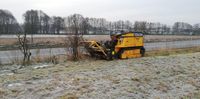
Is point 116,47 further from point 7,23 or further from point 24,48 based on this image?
point 7,23

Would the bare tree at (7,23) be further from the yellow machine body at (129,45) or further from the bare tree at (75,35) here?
the yellow machine body at (129,45)

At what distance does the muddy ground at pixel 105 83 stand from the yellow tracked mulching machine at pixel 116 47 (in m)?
2.89

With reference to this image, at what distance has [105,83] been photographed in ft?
33.8

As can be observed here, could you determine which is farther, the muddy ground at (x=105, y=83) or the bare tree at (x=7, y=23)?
the bare tree at (x=7, y=23)

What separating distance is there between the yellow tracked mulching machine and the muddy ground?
2.89m

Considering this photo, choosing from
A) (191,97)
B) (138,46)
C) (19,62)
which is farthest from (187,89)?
(19,62)

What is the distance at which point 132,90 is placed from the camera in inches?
384

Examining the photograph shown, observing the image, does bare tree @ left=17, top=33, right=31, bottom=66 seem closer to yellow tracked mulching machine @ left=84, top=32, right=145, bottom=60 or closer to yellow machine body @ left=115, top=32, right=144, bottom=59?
yellow tracked mulching machine @ left=84, top=32, right=145, bottom=60

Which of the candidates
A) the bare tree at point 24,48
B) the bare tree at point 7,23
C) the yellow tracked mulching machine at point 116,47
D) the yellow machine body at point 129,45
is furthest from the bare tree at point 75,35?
the bare tree at point 7,23

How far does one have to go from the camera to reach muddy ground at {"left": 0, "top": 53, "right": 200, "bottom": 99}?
8.97 meters

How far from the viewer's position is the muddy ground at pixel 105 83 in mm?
8969

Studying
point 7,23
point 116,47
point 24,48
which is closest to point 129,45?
point 116,47

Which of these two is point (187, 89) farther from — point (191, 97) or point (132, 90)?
point (132, 90)

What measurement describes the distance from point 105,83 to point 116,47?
662cm
